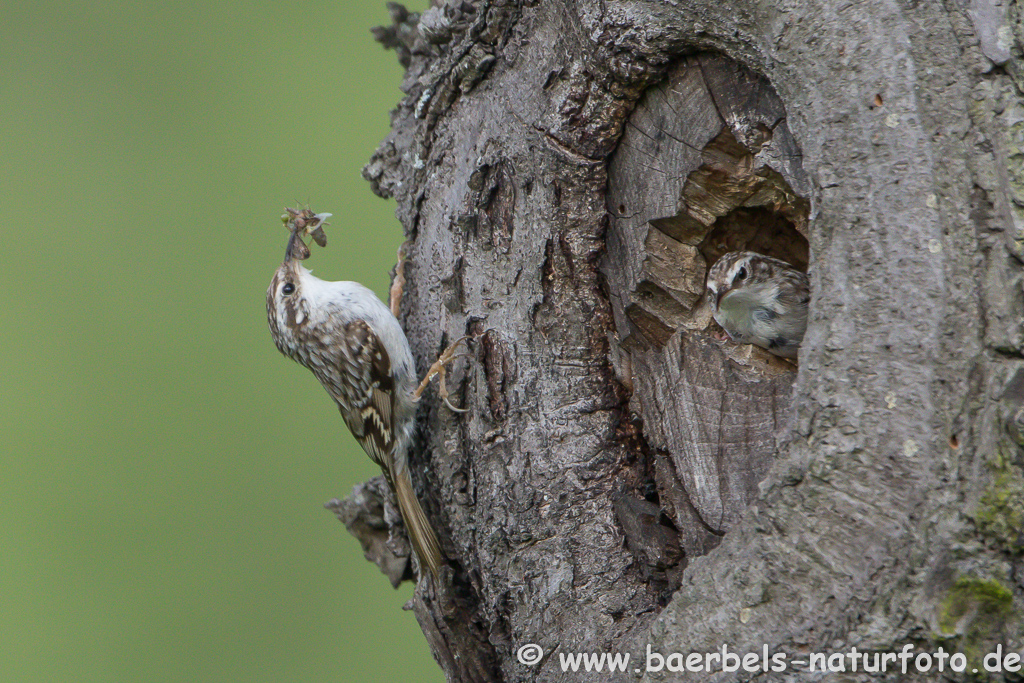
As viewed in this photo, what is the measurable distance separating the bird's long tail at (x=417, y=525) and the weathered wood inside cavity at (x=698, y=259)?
0.75m

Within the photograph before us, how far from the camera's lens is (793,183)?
1.68 metres

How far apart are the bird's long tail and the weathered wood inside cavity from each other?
75 cm

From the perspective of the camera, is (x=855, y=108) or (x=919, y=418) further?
(x=855, y=108)

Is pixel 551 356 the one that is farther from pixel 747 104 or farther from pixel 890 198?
pixel 890 198

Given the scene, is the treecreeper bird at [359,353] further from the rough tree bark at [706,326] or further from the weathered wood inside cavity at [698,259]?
the weathered wood inside cavity at [698,259]

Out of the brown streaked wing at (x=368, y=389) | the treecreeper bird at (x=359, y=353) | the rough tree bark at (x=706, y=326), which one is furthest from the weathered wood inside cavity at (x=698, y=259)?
the brown streaked wing at (x=368, y=389)

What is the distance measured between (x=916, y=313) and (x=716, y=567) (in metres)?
0.58

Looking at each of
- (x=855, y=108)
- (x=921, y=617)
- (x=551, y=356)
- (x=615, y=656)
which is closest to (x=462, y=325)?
(x=551, y=356)

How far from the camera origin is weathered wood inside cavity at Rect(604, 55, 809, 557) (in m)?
1.76
